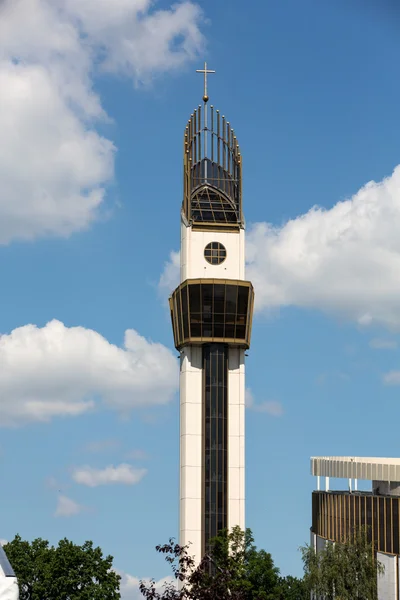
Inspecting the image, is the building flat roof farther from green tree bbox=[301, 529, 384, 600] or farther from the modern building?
green tree bbox=[301, 529, 384, 600]

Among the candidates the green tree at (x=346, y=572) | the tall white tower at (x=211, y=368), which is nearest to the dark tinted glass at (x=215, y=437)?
the tall white tower at (x=211, y=368)

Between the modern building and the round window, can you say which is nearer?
the modern building

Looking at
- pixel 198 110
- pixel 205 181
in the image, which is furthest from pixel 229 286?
pixel 198 110

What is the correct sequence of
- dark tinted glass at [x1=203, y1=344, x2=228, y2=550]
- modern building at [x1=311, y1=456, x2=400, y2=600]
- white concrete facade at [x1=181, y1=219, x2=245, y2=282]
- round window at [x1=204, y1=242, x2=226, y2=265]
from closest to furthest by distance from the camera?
modern building at [x1=311, y1=456, x2=400, y2=600]
dark tinted glass at [x1=203, y1=344, x2=228, y2=550]
white concrete facade at [x1=181, y1=219, x2=245, y2=282]
round window at [x1=204, y1=242, x2=226, y2=265]

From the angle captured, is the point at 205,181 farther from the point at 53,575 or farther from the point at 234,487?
the point at 53,575

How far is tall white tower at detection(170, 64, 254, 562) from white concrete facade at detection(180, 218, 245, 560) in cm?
10

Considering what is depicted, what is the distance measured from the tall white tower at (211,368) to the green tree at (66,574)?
8.77 metres

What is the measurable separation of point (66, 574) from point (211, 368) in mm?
24935

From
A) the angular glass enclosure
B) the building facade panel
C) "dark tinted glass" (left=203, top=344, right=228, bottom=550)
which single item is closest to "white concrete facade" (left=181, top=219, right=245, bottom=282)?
the angular glass enclosure

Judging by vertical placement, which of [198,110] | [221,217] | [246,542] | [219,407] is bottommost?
[246,542]

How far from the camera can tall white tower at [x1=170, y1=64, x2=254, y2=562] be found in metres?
103

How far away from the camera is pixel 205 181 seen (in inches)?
4397

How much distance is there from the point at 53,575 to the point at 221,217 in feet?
131

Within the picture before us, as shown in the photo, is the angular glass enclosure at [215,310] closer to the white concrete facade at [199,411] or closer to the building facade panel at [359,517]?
the white concrete facade at [199,411]
